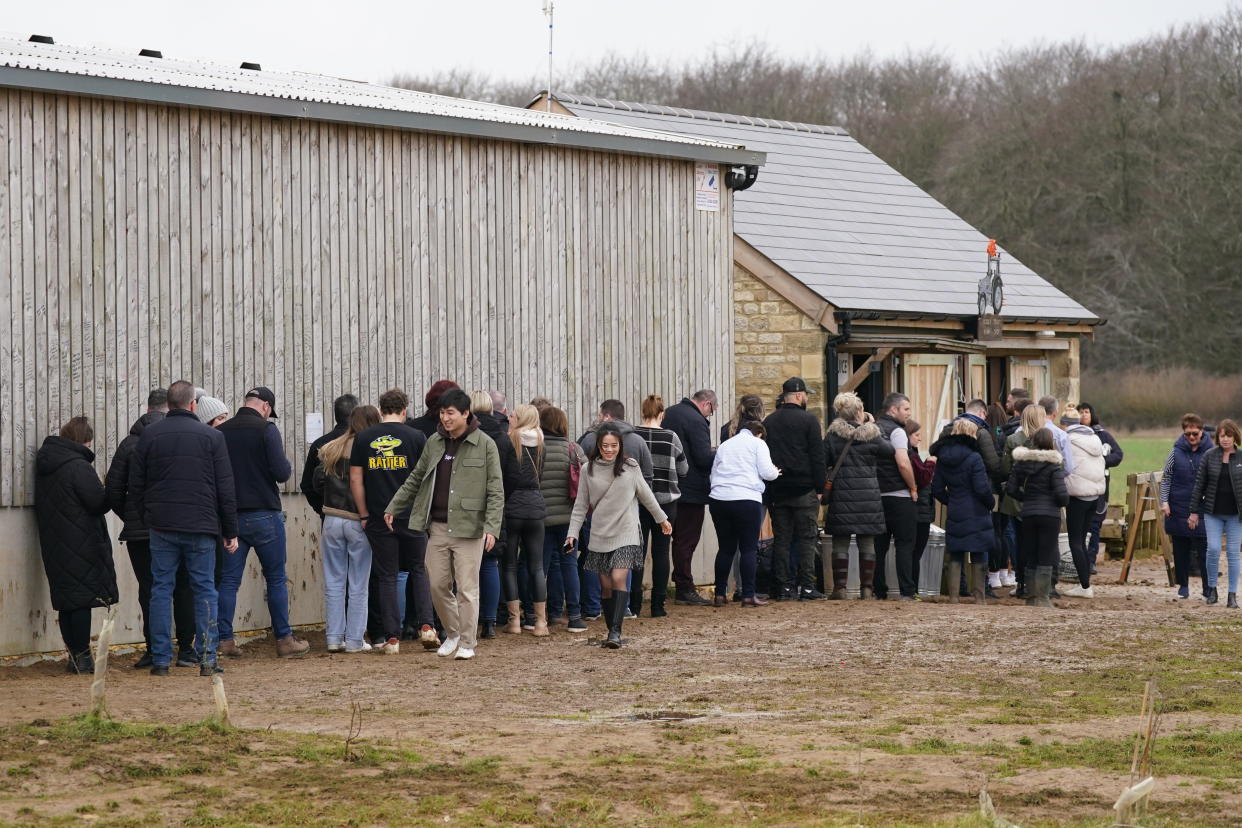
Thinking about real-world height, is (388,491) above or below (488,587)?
above

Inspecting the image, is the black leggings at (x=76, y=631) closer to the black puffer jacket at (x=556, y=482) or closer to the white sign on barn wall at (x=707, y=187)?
the black puffer jacket at (x=556, y=482)

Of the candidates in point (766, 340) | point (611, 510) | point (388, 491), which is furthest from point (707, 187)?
point (388, 491)

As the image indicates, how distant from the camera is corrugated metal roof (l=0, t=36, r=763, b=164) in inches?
436

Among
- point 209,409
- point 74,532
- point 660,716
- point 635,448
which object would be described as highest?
point 209,409

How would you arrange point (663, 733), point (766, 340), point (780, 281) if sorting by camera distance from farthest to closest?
1. point (766, 340)
2. point (780, 281)
3. point (663, 733)

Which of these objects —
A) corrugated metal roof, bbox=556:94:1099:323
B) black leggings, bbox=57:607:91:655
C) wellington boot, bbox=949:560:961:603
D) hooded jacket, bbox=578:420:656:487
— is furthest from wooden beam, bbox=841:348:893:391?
black leggings, bbox=57:607:91:655

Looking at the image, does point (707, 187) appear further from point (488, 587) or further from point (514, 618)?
point (488, 587)

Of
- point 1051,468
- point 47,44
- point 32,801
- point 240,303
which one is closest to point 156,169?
point 240,303

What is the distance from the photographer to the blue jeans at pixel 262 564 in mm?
10773

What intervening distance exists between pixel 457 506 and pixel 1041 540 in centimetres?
557

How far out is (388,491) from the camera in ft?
36.3

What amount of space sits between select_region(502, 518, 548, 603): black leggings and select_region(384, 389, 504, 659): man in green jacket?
3.32 ft

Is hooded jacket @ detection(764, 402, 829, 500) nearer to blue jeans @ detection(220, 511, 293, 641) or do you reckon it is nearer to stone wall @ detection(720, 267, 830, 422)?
stone wall @ detection(720, 267, 830, 422)

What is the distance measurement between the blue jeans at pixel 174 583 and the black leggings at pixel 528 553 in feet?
7.65
